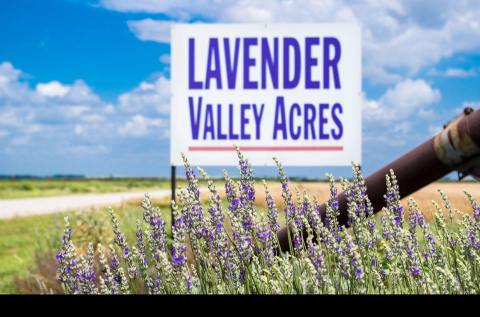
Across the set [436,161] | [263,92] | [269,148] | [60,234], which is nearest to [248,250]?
[436,161]

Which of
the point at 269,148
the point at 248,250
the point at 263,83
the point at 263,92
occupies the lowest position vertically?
the point at 248,250

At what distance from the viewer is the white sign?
7.95m

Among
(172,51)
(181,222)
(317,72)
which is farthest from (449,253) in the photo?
(172,51)

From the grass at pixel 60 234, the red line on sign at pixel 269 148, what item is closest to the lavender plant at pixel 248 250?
the grass at pixel 60 234

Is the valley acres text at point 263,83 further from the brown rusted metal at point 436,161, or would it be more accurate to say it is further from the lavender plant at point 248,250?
the lavender plant at point 248,250

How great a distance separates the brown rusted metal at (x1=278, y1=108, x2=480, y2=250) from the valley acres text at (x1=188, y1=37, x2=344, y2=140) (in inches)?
123

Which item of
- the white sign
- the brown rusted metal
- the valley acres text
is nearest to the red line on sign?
the white sign

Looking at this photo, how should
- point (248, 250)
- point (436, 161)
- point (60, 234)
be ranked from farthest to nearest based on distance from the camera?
1. point (60, 234)
2. point (436, 161)
3. point (248, 250)

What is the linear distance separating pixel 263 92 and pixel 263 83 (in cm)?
11

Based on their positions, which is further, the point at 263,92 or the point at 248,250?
the point at 263,92

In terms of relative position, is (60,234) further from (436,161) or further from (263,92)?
(436,161)

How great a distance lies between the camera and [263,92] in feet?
26.3

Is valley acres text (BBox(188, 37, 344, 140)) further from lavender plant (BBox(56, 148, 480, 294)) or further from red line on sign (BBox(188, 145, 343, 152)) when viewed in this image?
lavender plant (BBox(56, 148, 480, 294))
